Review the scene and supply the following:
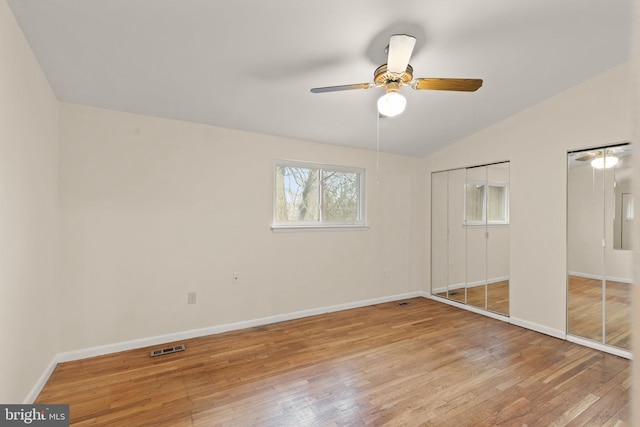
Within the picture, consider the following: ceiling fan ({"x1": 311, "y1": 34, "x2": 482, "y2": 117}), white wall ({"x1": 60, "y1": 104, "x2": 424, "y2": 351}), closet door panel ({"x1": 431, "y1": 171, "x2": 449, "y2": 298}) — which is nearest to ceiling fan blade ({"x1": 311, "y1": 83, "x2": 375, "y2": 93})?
ceiling fan ({"x1": 311, "y1": 34, "x2": 482, "y2": 117})

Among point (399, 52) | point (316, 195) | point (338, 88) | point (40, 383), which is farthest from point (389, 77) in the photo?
point (40, 383)

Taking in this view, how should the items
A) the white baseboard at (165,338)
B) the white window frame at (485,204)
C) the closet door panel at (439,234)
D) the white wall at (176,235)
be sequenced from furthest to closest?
the closet door panel at (439,234)
the white window frame at (485,204)
the white wall at (176,235)
the white baseboard at (165,338)

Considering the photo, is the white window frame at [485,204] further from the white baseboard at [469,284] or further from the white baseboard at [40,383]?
the white baseboard at [40,383]

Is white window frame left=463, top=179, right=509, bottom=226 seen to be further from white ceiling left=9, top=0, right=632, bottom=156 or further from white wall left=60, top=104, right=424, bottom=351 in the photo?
white wall left=60, top=104, right=424, bottom=351

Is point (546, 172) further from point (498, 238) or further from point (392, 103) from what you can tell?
point (392, 103)

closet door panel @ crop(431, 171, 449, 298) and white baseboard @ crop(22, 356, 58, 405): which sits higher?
closet door panel @ crop(431, 171, 449, 298)

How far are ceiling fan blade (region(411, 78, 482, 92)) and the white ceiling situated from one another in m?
0.33

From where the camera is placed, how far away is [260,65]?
7.57ft

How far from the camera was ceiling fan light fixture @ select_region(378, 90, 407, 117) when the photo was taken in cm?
198

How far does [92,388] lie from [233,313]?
1305 millimetres

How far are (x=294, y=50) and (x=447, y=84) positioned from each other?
109 centimetres

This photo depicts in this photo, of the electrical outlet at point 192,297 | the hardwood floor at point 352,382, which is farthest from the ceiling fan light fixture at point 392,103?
the electrical outlet at point 192,297

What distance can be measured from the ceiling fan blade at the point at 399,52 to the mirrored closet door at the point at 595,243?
222cm

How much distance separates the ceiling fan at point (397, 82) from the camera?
1.88 metres
